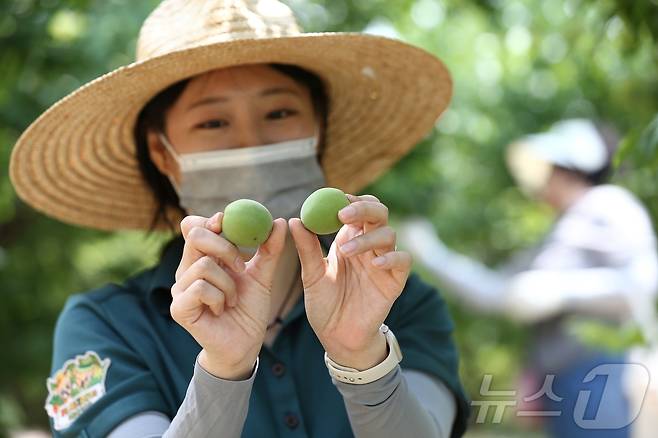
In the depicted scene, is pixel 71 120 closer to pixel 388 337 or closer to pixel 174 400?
pixel 174 400

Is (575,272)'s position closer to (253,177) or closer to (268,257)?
(253,177)

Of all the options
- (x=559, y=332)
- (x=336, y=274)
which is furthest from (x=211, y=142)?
(x=559, y=332)

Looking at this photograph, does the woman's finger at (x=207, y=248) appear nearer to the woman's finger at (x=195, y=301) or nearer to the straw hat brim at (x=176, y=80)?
the woman's finger at (x=195, y=301)

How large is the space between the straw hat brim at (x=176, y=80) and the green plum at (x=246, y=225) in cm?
51

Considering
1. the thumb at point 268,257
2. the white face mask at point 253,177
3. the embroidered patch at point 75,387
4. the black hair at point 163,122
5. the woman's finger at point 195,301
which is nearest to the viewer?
the woman's finger at point 195,301

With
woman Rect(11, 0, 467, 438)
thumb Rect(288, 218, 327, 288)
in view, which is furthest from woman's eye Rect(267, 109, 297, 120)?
thumb Rect(288, 218, 327, 288)

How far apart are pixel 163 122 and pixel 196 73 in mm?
174

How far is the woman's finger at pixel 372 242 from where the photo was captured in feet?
5.59

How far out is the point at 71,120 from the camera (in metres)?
2.35

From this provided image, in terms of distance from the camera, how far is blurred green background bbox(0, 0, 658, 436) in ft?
10.9

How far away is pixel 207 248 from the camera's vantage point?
5.49ft

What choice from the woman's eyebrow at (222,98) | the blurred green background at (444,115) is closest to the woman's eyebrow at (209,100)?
the woman's eyebrow at (222,98)

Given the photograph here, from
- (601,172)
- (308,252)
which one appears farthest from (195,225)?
(601,172)

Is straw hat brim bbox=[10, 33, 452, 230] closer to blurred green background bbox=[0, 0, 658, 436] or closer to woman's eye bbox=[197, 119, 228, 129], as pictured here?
woman's eye bbox=[197, 119, 228, 129]
